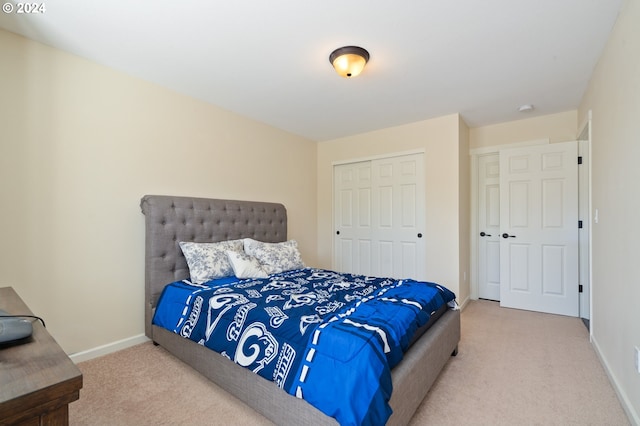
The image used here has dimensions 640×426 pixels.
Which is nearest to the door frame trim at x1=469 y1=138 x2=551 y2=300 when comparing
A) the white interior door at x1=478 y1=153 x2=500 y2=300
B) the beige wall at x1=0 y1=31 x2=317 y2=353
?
the white interior door at x1=478 y1=153 x2=500 y2=300

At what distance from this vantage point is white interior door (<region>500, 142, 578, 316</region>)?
345cm

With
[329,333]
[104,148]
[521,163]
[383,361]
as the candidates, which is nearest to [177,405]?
[329,333]

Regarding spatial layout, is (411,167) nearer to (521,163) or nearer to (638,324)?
(521,163)

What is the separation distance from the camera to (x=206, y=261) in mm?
2689

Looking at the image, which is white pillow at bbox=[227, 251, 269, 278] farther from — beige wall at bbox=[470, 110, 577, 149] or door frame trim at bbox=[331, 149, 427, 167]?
beige wall at bbox=[470, 110, 577, 149]

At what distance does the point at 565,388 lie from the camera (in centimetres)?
200

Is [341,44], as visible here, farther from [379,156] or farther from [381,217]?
[381,217]

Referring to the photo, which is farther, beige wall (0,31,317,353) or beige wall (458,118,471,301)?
beige wall (458,118,471,301)

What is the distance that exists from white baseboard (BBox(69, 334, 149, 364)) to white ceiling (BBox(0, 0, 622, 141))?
2.32 m

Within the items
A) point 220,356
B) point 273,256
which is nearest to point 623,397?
point 220,356

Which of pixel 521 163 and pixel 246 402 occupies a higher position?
pixel 521 163

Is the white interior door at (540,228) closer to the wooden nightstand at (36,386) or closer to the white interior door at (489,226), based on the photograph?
the white interior door at (489,226)

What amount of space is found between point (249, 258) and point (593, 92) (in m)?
3.44

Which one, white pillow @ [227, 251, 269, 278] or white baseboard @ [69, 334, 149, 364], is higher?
white pillow @ [227, 251, 269, 278]
